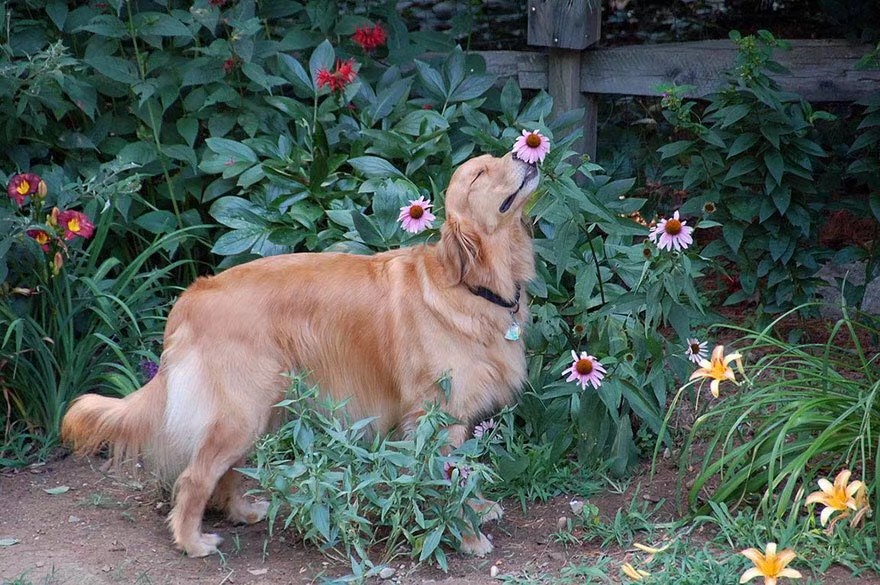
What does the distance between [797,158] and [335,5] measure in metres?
2.74

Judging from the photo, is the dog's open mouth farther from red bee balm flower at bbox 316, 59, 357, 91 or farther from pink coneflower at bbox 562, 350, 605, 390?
red bee balm flower at bbox 316, 59, 357, 91

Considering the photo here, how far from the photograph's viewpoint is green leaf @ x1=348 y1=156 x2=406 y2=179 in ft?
16.8

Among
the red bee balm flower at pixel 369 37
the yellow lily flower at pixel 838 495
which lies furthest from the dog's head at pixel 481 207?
the red bee balm flower at pixel 369 37

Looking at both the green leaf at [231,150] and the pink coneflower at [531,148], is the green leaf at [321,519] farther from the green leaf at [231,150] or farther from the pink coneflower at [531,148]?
the green leaf at [231,150]

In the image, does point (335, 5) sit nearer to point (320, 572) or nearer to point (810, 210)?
point (810, 210)

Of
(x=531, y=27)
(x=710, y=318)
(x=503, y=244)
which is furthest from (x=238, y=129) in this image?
(x=710, y=318)

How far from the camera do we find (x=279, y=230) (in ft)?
16.6

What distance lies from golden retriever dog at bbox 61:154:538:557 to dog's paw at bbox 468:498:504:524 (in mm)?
12

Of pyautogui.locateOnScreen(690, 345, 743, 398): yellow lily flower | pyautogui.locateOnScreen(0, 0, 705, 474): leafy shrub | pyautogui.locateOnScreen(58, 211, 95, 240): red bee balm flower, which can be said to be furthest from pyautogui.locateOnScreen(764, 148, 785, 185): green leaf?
pyautogui.locateOnScreen(58, 211, 95, 240): red bee balm flower

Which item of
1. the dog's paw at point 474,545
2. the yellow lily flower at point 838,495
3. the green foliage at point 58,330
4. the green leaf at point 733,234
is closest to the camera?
the yellow lily flower at point 838,495

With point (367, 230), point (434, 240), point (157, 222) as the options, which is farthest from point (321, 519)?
point (157, 222)

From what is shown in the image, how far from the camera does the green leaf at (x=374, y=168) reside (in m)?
5.11

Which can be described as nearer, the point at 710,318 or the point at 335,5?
the point at 710,318

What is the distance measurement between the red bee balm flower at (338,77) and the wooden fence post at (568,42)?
1.19 metres
